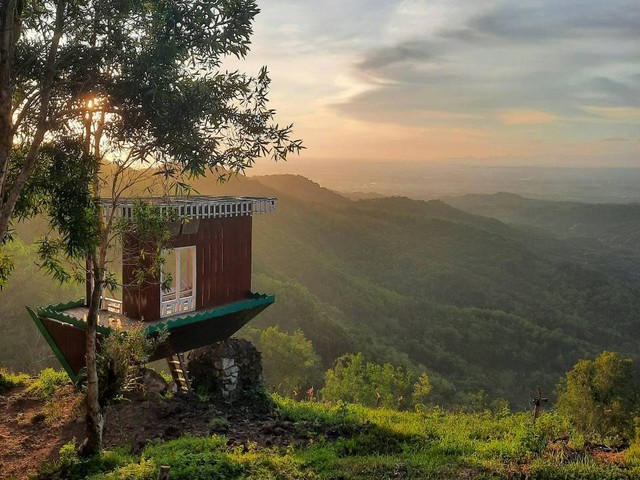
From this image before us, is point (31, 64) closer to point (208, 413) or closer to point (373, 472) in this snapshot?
point (208, 413)

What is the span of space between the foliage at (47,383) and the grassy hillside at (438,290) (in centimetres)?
3400

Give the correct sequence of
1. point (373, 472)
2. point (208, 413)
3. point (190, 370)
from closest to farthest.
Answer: point (373, 472)
point (208, 413)
point (190, 370)

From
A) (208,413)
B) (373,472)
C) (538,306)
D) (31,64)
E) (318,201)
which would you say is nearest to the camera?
(373,472)

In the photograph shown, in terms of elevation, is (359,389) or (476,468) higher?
(476,468)

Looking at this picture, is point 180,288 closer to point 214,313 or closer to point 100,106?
point 214,313

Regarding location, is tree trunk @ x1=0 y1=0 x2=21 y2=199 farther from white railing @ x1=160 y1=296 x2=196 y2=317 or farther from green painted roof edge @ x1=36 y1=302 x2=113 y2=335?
white railing @ x1=160 y1=296 x2=196 y2=317

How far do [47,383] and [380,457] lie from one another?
10.0 metres

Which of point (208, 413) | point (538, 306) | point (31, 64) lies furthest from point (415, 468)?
point (538, 306)

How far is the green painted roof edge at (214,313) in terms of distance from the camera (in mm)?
12297

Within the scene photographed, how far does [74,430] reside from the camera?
1190 centimetres

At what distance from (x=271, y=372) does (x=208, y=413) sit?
2675cm

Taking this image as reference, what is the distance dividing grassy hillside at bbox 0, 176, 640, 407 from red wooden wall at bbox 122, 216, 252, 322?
36.0 meters

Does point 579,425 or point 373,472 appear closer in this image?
point 373,472

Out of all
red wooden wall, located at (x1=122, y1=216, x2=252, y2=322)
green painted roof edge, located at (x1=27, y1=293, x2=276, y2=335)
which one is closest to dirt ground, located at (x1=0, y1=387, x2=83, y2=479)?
green painted roof edge, located at (x1=27, y1=293, x2=276, y2=335)
